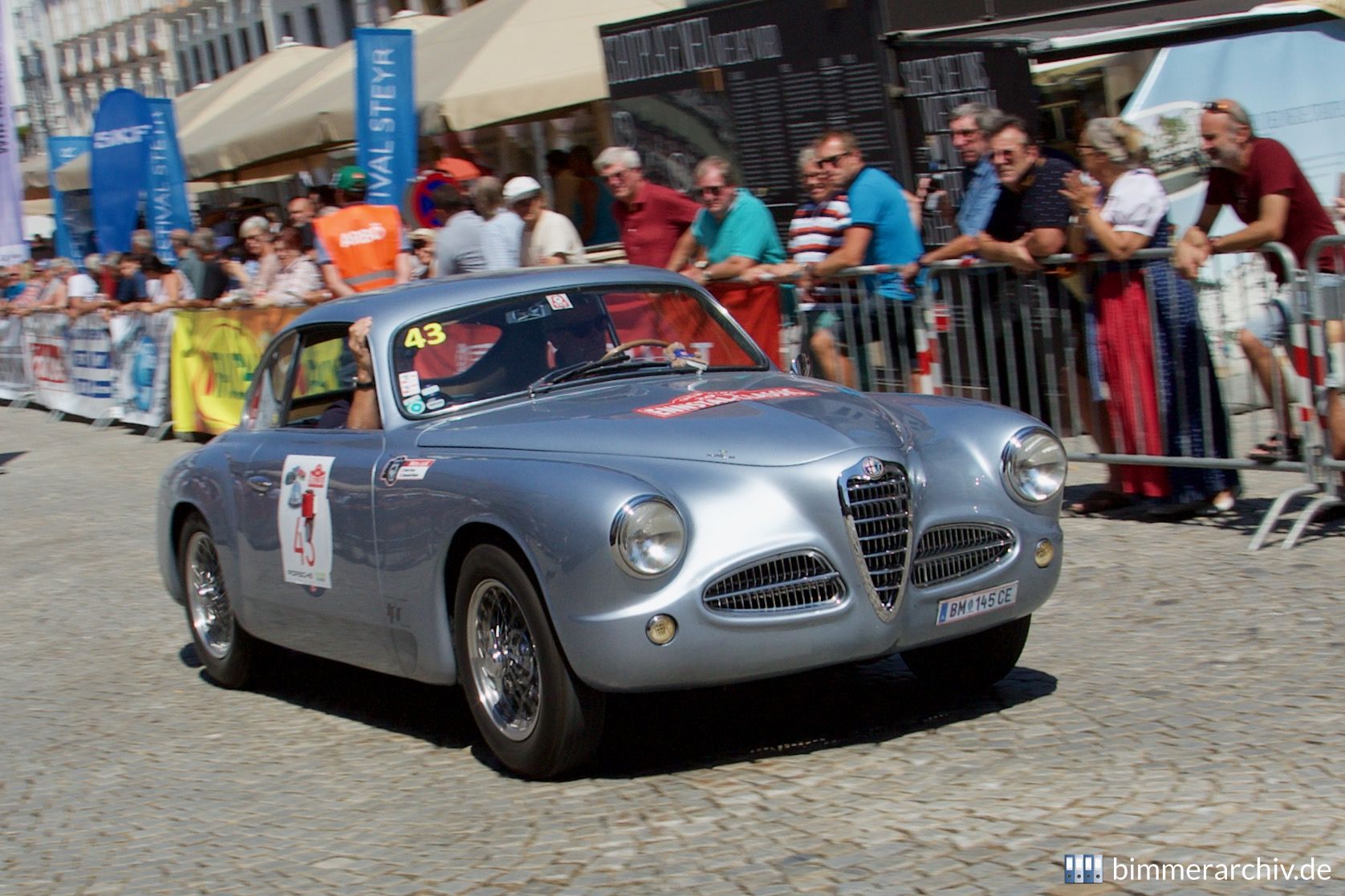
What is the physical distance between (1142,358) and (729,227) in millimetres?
2995

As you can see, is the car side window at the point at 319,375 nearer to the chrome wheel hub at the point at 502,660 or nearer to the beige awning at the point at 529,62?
the chrome wheel hub at the point at 502,660

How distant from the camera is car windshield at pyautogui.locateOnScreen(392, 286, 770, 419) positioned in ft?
20.6

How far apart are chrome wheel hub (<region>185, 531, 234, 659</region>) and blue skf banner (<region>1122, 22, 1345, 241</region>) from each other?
7546mm

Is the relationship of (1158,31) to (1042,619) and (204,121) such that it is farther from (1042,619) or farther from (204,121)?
(204,121)

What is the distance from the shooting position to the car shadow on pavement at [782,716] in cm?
562

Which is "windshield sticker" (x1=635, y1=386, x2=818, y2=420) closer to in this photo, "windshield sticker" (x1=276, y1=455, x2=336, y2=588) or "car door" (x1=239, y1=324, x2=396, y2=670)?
"car door" (x1=239, y1=324, x2=396, y2=670)

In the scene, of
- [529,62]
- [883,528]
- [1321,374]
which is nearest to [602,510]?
[883,528]

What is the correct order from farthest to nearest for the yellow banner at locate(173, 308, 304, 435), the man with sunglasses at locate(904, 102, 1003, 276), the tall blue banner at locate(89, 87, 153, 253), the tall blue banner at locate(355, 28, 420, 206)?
the tall blue banner at locate(89, 87, 153, 253) → the yellow banner at locate(173, 308, 304, 435) → the tall blue banner at locate(355, 28, 420, 206) → the man with sunglasses at locate(904, 102, 1003, 276)

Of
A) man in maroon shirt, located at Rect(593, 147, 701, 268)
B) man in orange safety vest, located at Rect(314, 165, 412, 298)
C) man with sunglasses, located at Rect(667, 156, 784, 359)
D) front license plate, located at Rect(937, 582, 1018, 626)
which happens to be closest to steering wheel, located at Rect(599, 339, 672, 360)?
front license plate, located at Rect(937, 582, 1018, 626)

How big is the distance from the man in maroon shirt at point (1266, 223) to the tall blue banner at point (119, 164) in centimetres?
1539

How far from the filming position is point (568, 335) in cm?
645

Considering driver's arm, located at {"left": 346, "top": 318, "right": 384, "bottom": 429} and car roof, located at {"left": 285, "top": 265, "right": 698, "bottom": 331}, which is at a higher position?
car roof, located at {"left": 285, "top": 265, "right": 698, "bottom": 331}

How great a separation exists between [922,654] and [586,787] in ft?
4.46

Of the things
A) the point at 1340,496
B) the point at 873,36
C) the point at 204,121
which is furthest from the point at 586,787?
the point at 204,121
